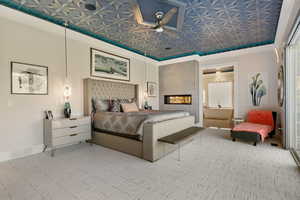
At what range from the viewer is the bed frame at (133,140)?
2591mm

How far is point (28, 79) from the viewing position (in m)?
3.01

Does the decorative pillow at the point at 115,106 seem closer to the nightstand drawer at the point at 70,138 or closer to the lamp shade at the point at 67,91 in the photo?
the nightstand drawer at the point at 70,138

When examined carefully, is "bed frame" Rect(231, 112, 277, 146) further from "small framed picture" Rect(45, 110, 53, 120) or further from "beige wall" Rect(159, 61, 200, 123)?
"small framed picture" Rect(45, 110, 53, 120)

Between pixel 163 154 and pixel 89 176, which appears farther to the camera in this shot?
pixel 163 154

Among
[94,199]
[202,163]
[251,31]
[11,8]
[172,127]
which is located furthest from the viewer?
[251,31]

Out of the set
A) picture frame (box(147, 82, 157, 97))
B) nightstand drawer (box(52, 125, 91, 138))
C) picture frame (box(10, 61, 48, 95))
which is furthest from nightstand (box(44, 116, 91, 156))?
picture frame (box(147, 82, 157, 97))

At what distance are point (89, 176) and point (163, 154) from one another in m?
1.40

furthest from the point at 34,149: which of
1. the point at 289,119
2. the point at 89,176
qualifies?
the point at 289,119

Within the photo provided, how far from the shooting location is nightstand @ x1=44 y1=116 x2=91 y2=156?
9.54 feet

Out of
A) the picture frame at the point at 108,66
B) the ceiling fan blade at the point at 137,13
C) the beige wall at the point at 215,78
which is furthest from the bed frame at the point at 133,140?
the beige wall at the point at 215,78

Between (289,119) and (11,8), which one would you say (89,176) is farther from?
(289,119)

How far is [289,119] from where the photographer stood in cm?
305

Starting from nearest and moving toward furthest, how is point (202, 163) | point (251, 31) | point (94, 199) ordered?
point (94, 199)
point (202, 163)
point (251, 31)

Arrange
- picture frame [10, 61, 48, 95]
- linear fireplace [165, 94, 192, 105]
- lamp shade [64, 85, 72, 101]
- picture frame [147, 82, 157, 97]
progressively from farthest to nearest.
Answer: picture frame [147, 82, 157, 97]
linear fireplace [165, 94, 192, 105]
lamp shade [64, 85, 72, 101]
picture frame [10, 61, 48, 95]
